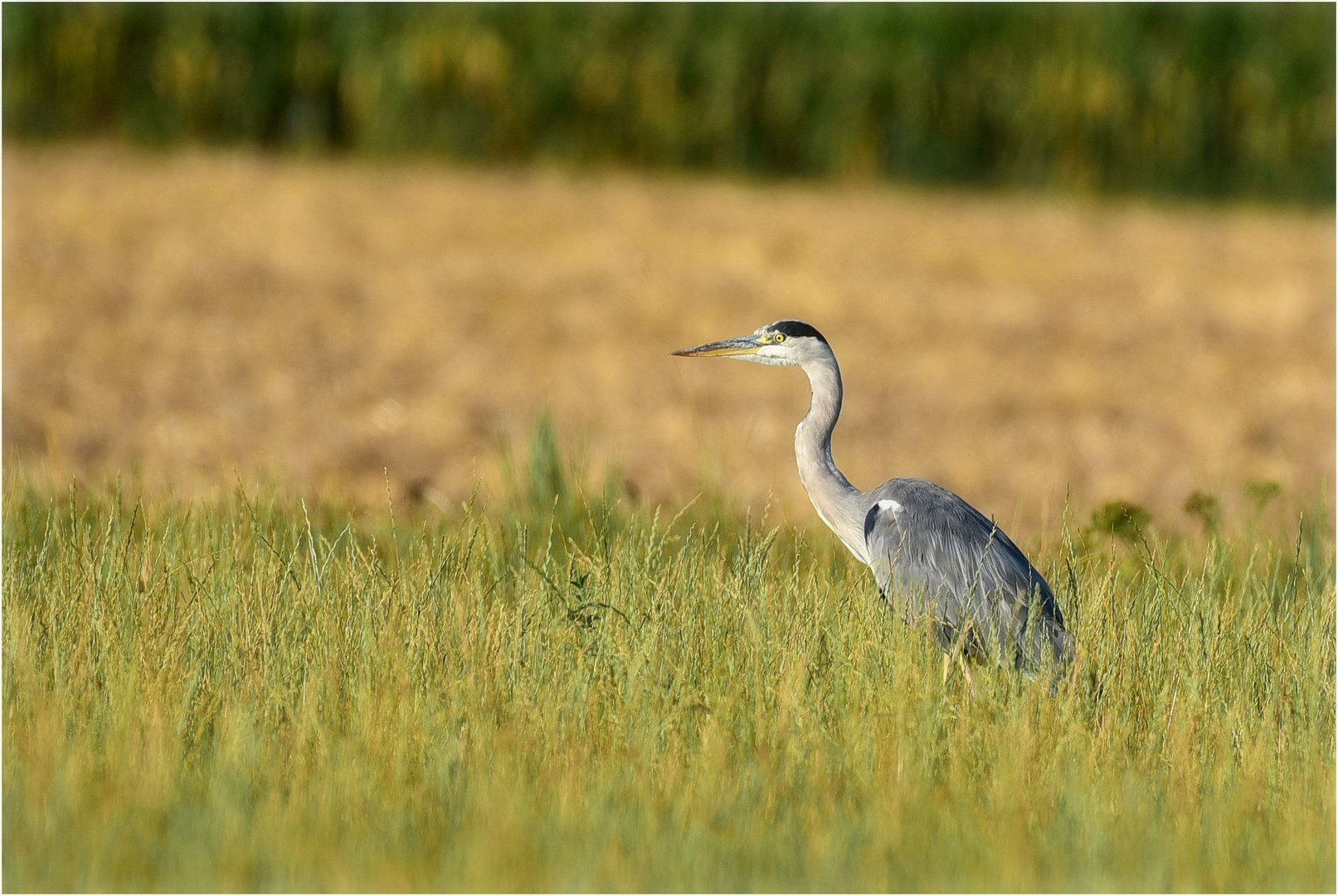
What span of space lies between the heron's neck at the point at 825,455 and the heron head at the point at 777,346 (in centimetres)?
A: 4

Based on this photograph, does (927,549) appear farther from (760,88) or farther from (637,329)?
(760,88)

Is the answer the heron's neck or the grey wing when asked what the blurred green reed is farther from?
the grey wing

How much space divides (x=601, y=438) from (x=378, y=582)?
5.34m

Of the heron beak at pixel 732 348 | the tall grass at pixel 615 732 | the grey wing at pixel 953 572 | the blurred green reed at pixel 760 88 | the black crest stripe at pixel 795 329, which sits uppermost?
the blurred green reed at pixel 760 88

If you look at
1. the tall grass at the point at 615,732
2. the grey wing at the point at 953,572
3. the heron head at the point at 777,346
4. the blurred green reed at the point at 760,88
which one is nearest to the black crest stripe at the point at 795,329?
the heron head at the point at 777,346

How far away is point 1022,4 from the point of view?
17.3 metres

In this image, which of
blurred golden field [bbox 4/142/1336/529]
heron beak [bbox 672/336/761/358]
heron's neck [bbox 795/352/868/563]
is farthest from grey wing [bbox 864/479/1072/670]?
blurred golden field [bbox 4/142/1336/529]

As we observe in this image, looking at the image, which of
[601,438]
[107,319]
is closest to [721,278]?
[601,438]

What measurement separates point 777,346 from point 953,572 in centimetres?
93

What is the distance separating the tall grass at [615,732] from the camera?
3.26 meters

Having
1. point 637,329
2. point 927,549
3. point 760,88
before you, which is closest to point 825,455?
point 927,549

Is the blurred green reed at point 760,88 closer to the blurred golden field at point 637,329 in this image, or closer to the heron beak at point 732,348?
the blurred golden field at point 637,329

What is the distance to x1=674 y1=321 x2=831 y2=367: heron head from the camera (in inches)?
197

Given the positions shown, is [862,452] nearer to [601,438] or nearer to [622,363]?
[601,438]
